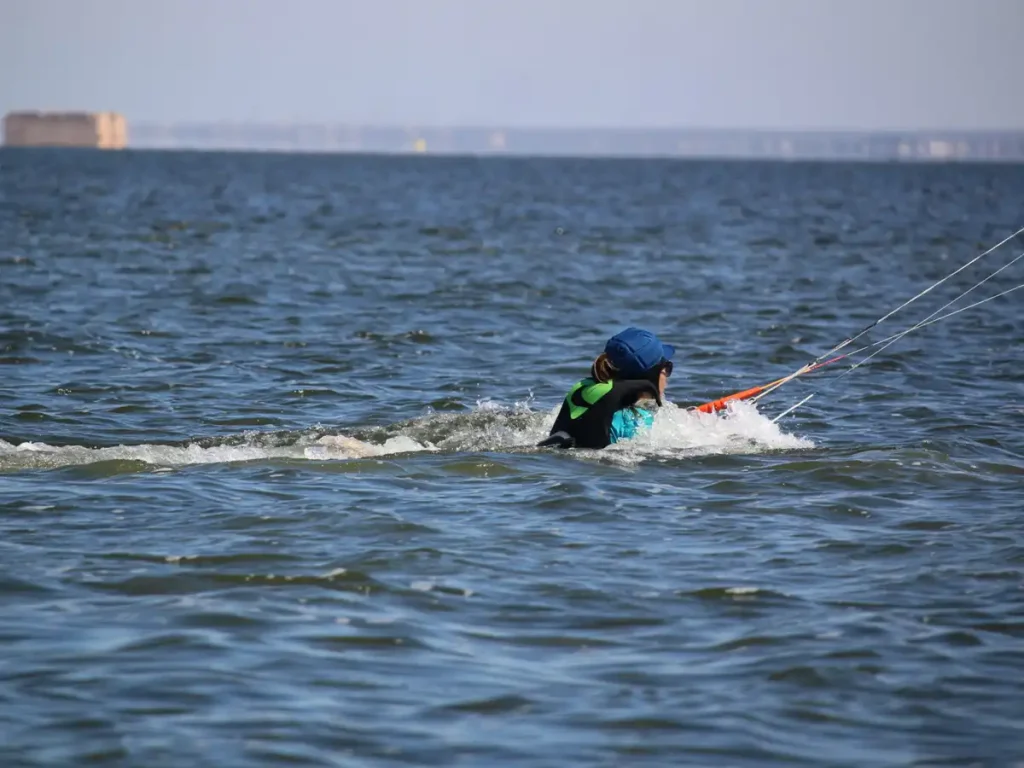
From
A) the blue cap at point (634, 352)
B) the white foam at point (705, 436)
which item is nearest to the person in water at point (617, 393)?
the blue cap at point (634, 352)

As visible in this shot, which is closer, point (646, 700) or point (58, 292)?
point (646, 700)

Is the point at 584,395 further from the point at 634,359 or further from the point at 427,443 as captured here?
the point at 427,443

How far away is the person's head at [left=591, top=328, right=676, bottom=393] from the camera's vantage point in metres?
13.1

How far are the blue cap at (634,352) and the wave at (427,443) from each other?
64 cm

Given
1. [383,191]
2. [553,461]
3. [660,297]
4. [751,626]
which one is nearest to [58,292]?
[660,297]

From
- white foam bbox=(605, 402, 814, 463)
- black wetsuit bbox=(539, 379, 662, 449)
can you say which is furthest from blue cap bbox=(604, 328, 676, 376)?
white foam bbox=(605, 402, 814, 463)

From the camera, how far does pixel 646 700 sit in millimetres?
7707

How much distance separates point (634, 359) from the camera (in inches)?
515

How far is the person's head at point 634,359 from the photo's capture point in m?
13.1

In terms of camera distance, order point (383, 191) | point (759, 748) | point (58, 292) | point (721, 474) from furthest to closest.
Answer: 1. point (383, 191)
2. point (58, 292)
3. point (721, 474)
4. point (759, 748)

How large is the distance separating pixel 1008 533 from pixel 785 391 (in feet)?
25.7

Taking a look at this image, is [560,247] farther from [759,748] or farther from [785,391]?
[759,748]

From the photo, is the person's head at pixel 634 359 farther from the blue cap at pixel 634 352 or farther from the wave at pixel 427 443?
the wave at pixel 427 443

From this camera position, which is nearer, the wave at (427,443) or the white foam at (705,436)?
the wave at (427,443)
